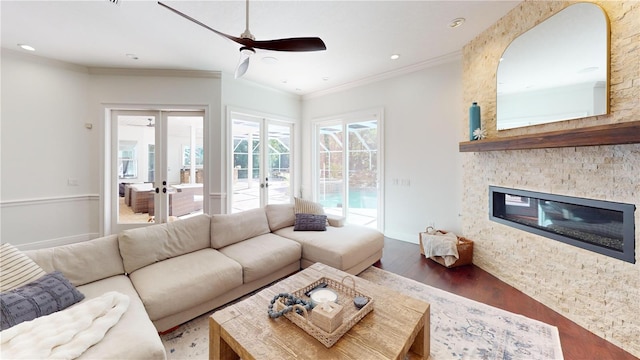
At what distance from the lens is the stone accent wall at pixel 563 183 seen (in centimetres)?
172

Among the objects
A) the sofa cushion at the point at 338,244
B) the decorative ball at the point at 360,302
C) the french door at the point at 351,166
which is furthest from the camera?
the french door at the point at 351,166

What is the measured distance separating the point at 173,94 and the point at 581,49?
5122 millimetres

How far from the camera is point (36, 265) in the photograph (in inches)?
65.3

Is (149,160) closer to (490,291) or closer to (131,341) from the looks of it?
(131,341)

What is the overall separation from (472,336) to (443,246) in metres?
1.32

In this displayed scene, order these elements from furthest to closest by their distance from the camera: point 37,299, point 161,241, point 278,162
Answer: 1. point 278,162
2. point 161,241
3. point 37,299

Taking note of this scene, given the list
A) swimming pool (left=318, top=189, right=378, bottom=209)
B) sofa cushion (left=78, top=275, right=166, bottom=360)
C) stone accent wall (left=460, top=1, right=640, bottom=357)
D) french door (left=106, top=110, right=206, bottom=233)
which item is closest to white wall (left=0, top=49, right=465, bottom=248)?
french door (left=106, top=110, right=206, bottom=233)

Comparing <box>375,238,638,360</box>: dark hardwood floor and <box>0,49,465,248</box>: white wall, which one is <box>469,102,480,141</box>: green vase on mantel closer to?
<box>0,49,465,248</box>: white wall

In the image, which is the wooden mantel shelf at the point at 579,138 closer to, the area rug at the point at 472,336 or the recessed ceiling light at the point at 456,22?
the recessed ceiling light at the point at 456,22

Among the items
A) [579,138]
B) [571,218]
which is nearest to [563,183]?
[571,218]

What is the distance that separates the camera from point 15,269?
5.07 feet

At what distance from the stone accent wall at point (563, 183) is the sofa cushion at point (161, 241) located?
3431 mm

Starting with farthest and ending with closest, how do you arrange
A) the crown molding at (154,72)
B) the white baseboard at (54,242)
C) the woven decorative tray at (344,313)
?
the crown molding at (154,72) < the white baseboard at (54,242) < the woven decorative tray at (344,313)

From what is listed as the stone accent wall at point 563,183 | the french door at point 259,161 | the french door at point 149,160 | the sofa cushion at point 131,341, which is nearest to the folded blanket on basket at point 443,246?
the stone accent wall at point 563,183
